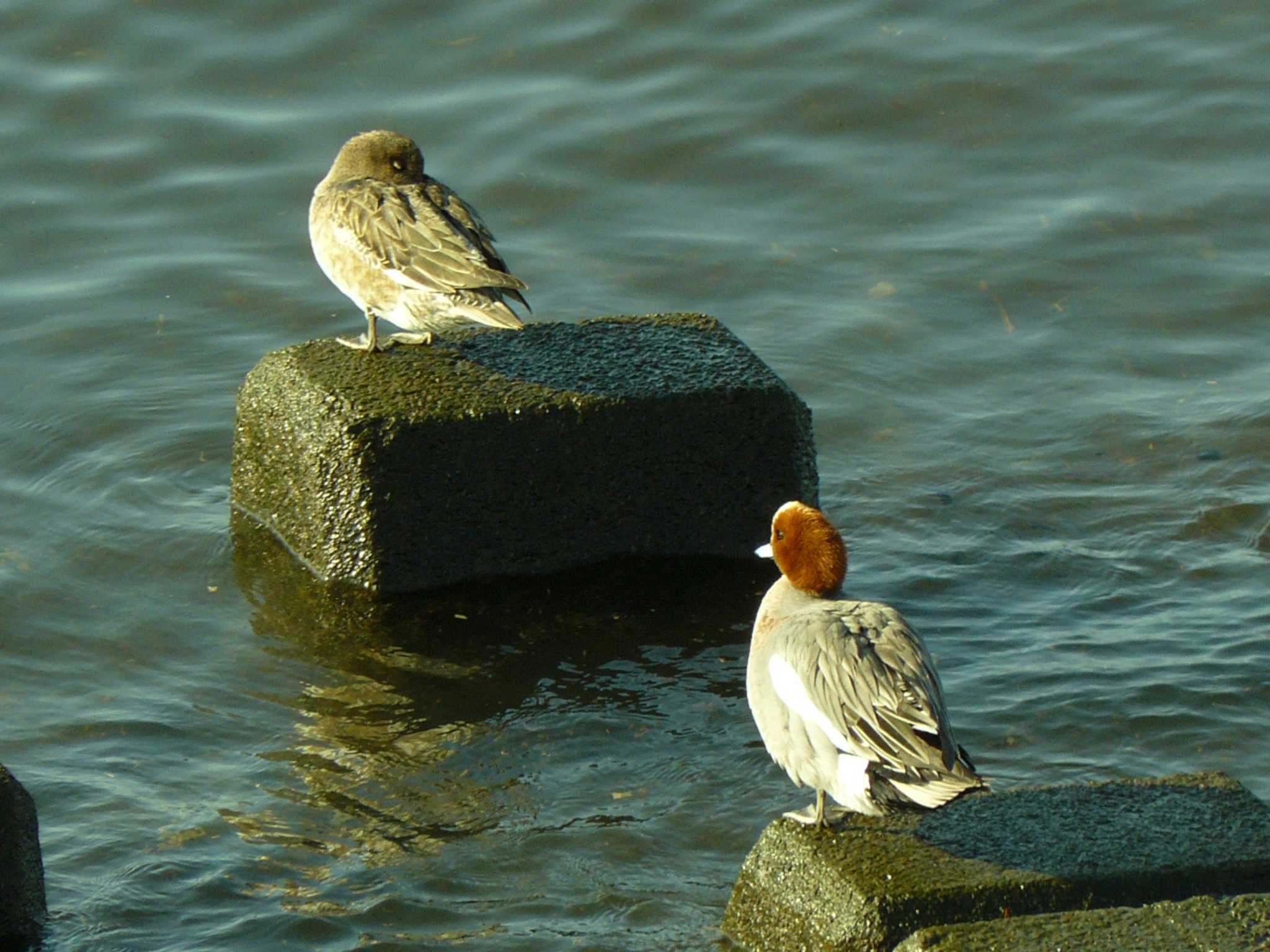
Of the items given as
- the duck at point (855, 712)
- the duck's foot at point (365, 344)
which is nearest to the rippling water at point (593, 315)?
the duck at point (855, 712)

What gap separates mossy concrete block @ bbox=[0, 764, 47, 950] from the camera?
4.55m

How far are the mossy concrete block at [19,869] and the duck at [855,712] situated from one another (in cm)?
184

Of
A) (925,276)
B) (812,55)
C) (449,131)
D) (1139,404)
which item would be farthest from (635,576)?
(812,55)

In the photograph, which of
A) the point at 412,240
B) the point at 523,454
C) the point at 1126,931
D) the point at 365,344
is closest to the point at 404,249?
the point at 412,240

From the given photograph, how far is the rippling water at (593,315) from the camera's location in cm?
548

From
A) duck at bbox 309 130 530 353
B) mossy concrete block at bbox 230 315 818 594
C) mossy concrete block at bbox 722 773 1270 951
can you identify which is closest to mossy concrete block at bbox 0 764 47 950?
mossy concrete block at bbox 722 773 1270 951

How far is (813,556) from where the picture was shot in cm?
528

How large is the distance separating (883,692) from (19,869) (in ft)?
7.02

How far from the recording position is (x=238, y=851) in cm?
535

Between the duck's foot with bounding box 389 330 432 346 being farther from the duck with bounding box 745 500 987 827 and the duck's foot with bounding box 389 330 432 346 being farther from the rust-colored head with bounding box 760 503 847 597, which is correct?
the duck with bounding box 745 500 987 827

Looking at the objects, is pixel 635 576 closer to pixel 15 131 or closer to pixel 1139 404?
pixel 1139 404

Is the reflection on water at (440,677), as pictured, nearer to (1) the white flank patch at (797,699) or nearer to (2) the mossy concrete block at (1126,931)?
(1) the white flank patch at (797,699)

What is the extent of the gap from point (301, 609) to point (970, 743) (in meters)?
2.42

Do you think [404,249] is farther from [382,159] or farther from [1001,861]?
[1001,861]
